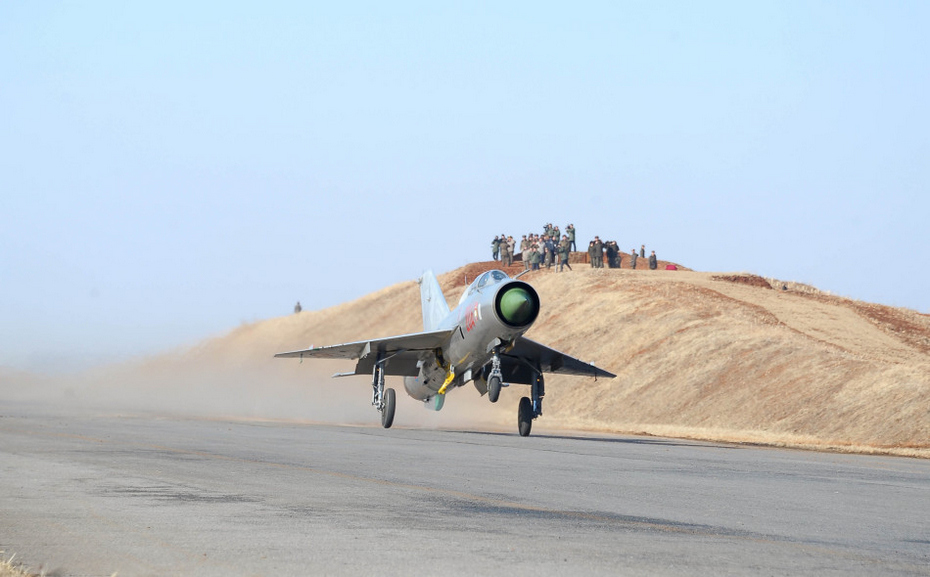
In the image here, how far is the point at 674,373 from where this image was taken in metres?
44.5

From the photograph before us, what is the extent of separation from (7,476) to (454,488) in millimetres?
6188

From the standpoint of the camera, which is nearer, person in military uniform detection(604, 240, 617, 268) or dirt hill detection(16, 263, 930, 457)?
dirt hill detection(16, 263, 930, 457)

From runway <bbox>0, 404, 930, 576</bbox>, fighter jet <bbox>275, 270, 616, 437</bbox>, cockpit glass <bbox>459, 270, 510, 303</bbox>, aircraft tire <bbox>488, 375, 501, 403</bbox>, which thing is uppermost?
cockpit glass <bbox>459, 270, 510, 303</bbox>

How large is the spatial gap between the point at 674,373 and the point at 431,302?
1464 centimetres

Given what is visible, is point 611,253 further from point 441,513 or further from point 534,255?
point 441,513

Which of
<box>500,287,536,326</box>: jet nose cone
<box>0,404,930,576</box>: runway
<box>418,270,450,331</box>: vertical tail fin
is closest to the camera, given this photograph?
<box>0,404,930,576</box>: runway

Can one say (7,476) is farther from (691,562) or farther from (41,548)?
(691,562)

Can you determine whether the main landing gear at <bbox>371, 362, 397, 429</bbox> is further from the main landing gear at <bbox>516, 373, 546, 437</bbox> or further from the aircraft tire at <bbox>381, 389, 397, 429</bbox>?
the main landing gear at <bbox>516, 373, 546, 437</bbox>

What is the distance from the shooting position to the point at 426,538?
8.76 metres

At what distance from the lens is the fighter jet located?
23.9 m

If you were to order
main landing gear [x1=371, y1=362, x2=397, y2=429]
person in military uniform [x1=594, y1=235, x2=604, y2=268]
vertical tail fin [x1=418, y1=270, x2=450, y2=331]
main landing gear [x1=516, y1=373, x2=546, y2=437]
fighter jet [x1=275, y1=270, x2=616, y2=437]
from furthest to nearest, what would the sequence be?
person in military uniform [x1=594, y1=235, x2=604, y2=268] < vertical tail fin [x1=418, y1=270, x2=450, y2=331] < main landing gear [x1=371, y1=362, x2=397, y2=429] < main landing gear [x1=516, y1=373, x2=546, y2=437] < fighter jet [x1=275, y1=270, x2=616, y2=437]

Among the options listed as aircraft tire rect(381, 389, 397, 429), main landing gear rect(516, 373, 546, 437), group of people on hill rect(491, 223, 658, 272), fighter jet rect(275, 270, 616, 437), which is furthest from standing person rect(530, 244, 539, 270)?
main landing gear rect(516, 373, 546, 437)

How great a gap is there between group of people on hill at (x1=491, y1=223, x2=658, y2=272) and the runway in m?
43.3

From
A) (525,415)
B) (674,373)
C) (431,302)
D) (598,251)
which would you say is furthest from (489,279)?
(598,251)
